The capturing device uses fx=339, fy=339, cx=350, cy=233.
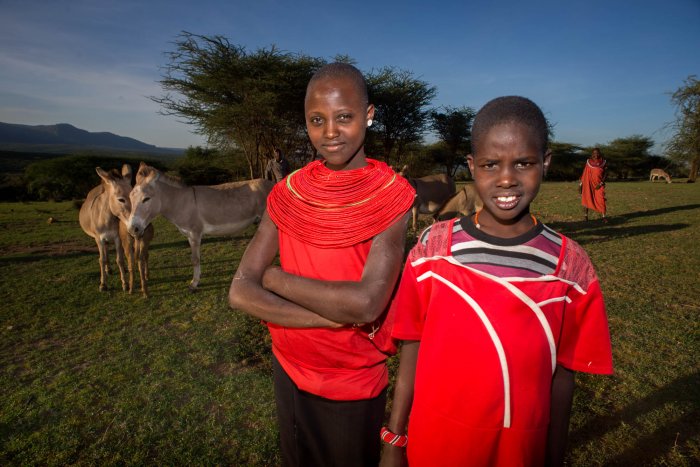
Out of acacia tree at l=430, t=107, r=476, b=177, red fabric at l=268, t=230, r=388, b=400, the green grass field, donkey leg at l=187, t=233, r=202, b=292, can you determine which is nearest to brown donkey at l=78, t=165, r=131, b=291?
the green grass field

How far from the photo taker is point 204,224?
671cm

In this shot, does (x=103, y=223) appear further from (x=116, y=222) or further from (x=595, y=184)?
(x=595, y=184)

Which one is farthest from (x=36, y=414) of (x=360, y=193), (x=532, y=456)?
(x=532, y=456)

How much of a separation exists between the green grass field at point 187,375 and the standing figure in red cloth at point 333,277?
1.83m

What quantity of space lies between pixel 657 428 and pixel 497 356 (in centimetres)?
337

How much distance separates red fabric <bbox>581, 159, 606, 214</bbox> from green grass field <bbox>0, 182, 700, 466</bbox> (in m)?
4.80

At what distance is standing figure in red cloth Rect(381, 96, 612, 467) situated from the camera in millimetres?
1223

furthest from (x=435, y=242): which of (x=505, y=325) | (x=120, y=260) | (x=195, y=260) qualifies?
(x=120, y=260)

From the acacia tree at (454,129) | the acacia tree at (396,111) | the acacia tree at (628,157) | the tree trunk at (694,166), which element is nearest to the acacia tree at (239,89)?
the acacia tree at (396,111)

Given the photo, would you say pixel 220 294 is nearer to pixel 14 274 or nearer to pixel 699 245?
pixel 14 274

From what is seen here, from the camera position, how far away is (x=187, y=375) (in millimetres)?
3967

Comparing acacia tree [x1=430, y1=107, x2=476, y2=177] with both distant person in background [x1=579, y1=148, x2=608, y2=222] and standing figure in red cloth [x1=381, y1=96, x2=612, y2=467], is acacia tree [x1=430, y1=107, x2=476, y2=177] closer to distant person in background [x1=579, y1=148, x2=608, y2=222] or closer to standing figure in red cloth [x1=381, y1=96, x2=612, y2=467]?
distant person in background [x1=579, y1=148, x2=608, y2=222]

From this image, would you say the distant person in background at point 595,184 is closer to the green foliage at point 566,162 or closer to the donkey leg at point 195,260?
the donkey leg at point 195,260

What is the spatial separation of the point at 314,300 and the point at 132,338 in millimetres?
4715
